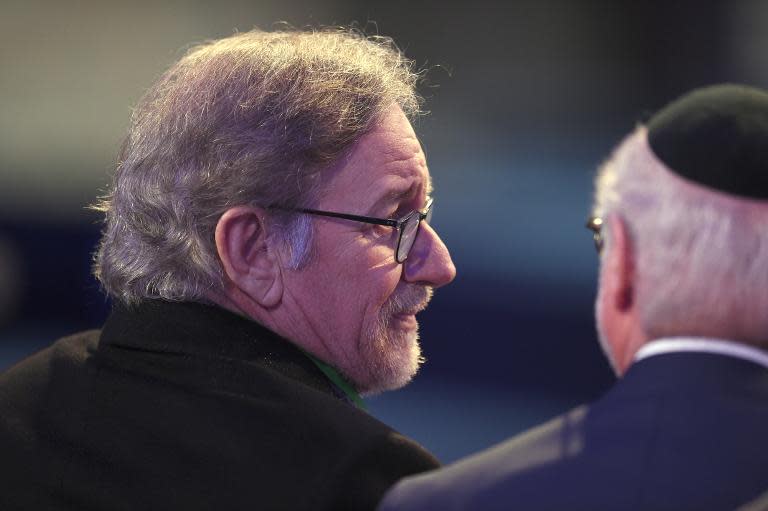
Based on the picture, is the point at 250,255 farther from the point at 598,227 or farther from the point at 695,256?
the point at 695,256

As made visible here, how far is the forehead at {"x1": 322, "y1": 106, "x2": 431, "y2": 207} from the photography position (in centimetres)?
225

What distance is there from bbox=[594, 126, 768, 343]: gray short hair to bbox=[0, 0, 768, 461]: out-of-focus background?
3.82 m

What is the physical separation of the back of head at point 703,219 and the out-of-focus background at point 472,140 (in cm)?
382

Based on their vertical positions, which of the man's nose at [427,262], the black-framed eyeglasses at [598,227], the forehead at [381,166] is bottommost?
the man's nose at [427,262]

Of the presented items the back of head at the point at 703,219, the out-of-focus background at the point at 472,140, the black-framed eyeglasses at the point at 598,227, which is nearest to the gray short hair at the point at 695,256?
the back of head at the point at 703,219

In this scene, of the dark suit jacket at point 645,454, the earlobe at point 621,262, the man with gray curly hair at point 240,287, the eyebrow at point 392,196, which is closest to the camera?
the dark suit jacket at point 645,454

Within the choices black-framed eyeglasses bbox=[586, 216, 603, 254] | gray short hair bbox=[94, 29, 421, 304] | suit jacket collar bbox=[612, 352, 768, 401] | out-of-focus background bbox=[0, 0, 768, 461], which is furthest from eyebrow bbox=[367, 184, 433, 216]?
out-of-focus background bbox=[0, 0, 768, 461]

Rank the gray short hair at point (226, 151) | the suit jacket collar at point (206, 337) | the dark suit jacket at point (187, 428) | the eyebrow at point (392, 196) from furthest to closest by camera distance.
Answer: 1. the eyebrow at point (392, 196)
2. the gray short hair at point (226, 151)
3. the suit jacket collar at point (206, 337)
4. the dark suit jacket at point (187, 428)

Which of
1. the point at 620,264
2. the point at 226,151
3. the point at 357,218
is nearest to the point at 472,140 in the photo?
the point at 357,218

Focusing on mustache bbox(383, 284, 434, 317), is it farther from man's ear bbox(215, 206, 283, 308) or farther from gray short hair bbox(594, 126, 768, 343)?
gray short hair bbox(594, 126, 768, 343)

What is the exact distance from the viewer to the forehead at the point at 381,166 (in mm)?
2246

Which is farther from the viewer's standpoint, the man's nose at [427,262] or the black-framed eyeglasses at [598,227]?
the man's nose at [427,262]

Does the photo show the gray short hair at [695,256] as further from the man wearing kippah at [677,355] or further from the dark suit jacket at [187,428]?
the dark suit jacket at [187,428]

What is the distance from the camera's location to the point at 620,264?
1479mm
